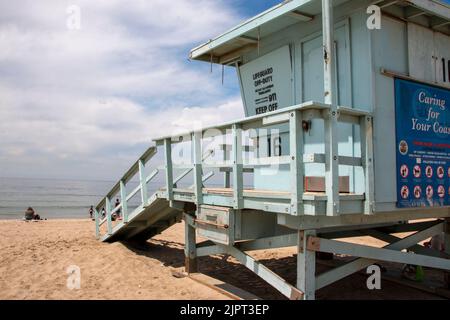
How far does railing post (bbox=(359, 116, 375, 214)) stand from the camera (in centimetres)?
509

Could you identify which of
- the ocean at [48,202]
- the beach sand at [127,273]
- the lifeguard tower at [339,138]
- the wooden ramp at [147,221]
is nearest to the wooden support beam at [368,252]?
the lifeguard tower at [339,138]

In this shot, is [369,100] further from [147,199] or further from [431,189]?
[147,199]

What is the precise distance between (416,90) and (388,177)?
4.74 feet

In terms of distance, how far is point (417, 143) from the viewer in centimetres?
588

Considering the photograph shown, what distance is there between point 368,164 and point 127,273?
5114 mm

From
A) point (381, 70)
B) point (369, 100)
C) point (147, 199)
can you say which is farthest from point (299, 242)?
point (147, 199)

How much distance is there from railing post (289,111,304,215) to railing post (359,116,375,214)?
93cm

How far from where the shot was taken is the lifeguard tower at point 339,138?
16.0ft

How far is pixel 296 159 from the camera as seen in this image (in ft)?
15.3

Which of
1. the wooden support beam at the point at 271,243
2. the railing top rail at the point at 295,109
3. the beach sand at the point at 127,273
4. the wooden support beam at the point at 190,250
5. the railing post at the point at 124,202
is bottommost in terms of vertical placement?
the beach sand at the point at 127,273

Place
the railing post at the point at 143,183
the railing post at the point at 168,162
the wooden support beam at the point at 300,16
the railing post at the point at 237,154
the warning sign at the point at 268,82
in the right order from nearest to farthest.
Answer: the railing post at the point at 237,154, the wooden support beam at the point at 300,16, the warning sign at the point at 268,82, the railing post at the point at 168,162, the railing post at the point at 143,183

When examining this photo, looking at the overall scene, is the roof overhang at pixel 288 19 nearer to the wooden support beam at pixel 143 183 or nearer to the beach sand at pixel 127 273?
the wooden support beam at pixel 143 183

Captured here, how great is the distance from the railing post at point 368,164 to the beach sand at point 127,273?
8.53ft

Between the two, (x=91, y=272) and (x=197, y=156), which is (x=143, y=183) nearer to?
(x=91, y=272)
